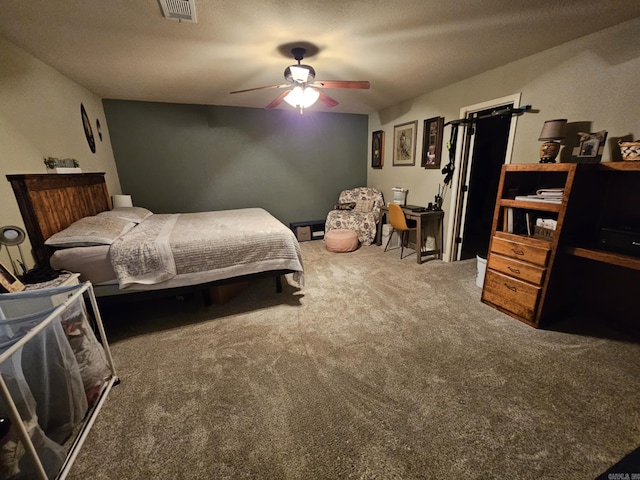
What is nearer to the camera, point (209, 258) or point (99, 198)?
point (209, 258)

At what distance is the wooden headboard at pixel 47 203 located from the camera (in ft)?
6.34

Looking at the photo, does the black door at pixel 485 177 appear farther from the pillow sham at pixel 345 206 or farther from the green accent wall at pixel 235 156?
the green accent wall at pixel 235 156

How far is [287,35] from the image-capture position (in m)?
2.06

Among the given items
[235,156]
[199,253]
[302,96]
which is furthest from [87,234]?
[235,156]

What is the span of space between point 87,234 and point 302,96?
7.23 feet

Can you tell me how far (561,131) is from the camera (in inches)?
83.4

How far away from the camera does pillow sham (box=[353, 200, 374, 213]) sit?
4.89 meters

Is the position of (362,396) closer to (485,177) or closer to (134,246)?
(134,246)

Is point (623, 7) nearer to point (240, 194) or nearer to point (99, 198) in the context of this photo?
point (240, 194)

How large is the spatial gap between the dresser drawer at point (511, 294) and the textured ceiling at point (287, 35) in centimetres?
198

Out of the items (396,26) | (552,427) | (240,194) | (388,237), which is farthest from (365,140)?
(552,427)

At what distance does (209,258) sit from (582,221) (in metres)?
3.06

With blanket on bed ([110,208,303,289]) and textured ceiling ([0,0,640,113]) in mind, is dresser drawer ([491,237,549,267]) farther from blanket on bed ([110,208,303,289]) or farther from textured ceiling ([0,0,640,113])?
blanket on bed ([110,208,303,289])

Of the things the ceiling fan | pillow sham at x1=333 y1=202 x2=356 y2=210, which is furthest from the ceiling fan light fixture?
pillow sham at x1=333 y1=202 x2=356 y2=210
